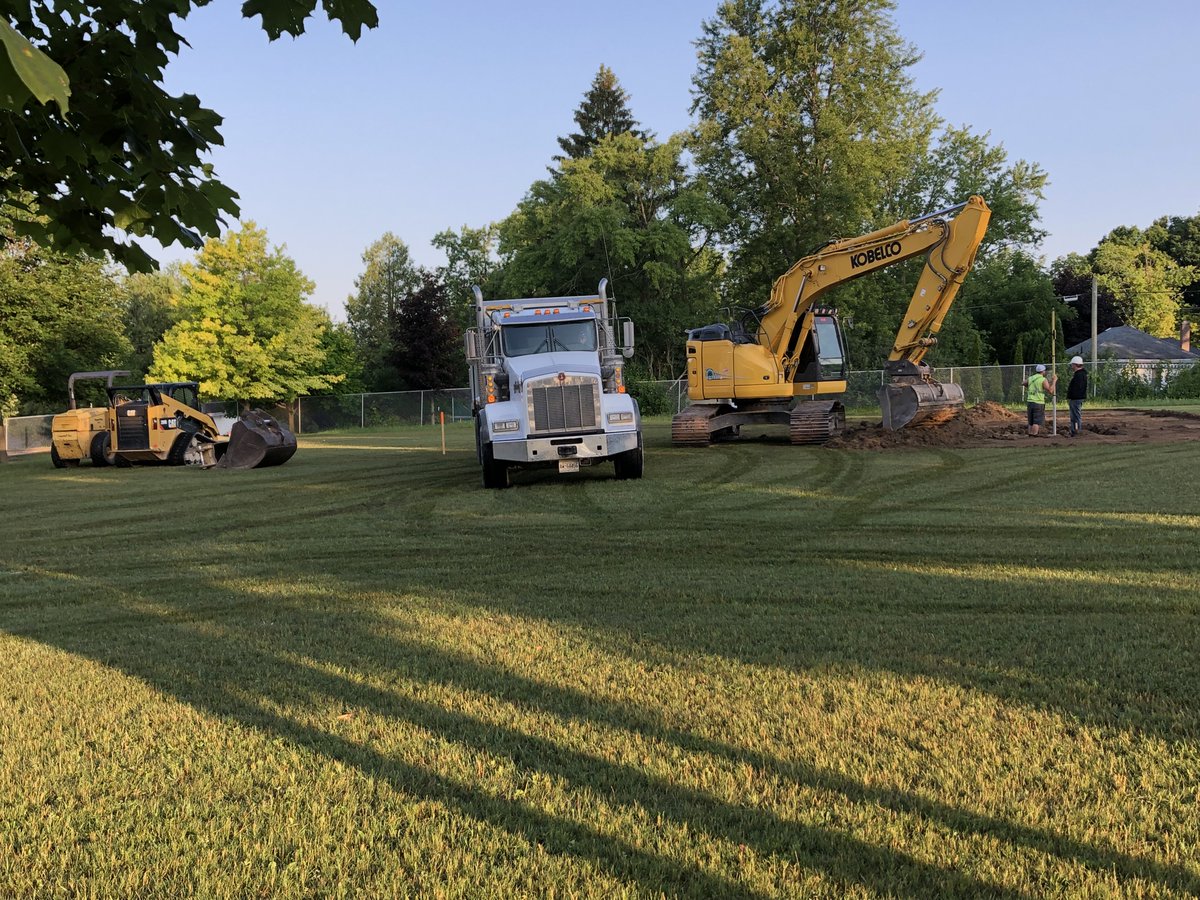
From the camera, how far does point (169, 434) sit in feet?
73.2

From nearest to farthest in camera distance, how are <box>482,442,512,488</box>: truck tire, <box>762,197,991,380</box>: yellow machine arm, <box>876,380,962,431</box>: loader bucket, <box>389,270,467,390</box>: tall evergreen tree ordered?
<box>482,442,512,488</box>: truck tire, <box>762,197,991,380</box>: yellow machine arm, <box>876,380,962,431</box>: loader bucket, <box>389,270,467,390</box>: tall evergreen tree

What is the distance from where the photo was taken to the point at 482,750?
3893 millimetres

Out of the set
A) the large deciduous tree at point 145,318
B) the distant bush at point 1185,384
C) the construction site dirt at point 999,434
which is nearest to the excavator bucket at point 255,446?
the construction site dirt at point 999,434

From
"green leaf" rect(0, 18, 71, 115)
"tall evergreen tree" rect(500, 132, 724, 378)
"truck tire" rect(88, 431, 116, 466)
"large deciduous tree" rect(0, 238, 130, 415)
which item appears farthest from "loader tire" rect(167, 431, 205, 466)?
"tall evergreen tree" rect(500, 132, 724, 378)

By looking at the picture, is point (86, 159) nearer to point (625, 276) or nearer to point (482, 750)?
point (482, 750)

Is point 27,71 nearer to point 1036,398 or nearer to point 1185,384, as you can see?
point 1036,398

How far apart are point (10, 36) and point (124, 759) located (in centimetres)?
312

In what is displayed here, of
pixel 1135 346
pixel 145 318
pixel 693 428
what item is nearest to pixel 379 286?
pixel 145 318

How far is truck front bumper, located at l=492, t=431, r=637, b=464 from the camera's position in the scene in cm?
1397

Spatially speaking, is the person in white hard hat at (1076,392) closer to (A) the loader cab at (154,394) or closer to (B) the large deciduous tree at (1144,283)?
(A) the loader cab at (154,394)

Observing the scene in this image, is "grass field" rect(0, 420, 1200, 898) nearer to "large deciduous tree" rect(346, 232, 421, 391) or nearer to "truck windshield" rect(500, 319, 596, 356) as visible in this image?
"truck windshield" rect(500, 319, 596, 356)

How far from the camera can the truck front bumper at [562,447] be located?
13969mm

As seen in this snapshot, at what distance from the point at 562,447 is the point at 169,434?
13.0 metres

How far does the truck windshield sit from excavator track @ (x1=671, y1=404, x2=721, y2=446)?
A: 6.58 m
